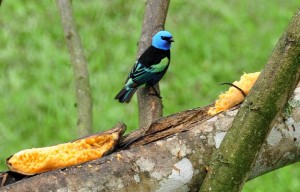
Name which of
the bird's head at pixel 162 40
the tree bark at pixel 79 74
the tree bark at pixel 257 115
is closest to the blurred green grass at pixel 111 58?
the bird's head at pixel 162 40

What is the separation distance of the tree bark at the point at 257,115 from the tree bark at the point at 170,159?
0.43 feet

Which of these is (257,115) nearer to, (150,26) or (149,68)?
(150,26)

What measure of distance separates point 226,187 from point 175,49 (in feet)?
16.8

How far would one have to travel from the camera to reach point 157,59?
4.09 metres

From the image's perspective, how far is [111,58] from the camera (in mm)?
7074

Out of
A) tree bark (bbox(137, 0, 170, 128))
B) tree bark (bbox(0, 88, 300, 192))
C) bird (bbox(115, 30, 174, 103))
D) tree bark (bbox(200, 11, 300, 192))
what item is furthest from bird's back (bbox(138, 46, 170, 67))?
tree bark (bbox(200, 11, 300, 192))

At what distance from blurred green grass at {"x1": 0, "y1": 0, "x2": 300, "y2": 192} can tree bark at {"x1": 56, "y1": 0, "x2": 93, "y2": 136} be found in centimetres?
232

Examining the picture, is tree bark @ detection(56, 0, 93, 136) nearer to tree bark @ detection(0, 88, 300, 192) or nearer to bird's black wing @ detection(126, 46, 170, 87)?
bird's black wing @ detection(126, 46, 170, 87)

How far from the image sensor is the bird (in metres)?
3.69

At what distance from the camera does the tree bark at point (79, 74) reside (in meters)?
3.64

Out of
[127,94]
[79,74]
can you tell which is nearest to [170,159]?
[79,74]

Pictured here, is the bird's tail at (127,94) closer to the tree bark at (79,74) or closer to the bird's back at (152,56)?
the bird's back at (152,56)

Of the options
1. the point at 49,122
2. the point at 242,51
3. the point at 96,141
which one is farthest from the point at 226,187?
the point at 242,51

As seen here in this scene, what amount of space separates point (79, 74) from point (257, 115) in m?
1.83
